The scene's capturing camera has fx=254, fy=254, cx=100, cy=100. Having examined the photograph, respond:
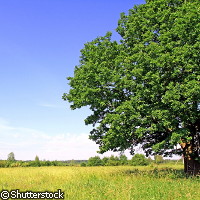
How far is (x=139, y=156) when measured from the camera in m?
69.9

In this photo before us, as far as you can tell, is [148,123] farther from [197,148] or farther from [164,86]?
[197,148]

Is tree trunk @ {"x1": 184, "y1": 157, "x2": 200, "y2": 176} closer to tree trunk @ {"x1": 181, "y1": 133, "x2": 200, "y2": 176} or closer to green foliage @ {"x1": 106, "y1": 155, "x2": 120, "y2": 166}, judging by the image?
tree trunk @ {"x1": 181, "y1": 133, "x2": 200, "y2": 176}

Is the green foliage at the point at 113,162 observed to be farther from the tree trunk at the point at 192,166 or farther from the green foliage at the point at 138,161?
the tree trunk at the point at 192,166

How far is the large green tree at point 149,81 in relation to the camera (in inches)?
745

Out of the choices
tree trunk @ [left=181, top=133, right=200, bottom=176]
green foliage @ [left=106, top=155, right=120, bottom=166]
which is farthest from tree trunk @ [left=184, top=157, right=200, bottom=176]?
green foliage @ [left=106, top=155, right=120, bottom=166]

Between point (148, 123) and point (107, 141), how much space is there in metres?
3.63

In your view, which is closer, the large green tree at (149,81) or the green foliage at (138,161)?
the large green tree at (149,81)

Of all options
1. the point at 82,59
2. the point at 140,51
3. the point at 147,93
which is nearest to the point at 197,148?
the point at 147,93

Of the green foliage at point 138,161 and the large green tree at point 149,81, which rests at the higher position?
the large green tree at point 149,81

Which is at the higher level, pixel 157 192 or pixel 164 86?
pixel 164 86

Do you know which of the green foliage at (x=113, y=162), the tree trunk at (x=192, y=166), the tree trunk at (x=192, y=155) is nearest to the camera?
the tree trunk at (x=192, y=155)

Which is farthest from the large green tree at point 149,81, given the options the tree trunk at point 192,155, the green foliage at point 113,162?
the green foliage at point 113,162

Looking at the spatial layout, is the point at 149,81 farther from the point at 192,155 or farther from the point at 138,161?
the point at 138,161

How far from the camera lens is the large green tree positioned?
745 inches
